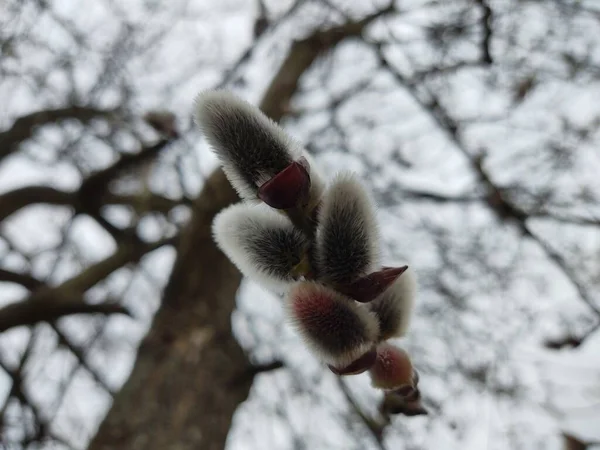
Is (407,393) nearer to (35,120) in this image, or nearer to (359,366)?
(359,366)

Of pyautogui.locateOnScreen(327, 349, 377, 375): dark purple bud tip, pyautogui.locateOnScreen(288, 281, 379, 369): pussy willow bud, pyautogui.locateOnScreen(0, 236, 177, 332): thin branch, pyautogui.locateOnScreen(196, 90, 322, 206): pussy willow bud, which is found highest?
pyautogui.locateOnScreen(196, 90, 322, 206): pussy willow bud

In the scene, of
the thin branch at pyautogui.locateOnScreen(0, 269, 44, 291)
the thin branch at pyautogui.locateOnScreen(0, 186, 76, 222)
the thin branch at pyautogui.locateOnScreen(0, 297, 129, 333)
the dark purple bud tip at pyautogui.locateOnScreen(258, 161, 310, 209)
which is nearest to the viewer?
the dark purple bud tip at pyautogui.locateOnScreen(258, 161, 310, 209)

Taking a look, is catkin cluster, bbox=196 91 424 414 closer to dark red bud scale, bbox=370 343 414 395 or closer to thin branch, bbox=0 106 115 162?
dark red bud scale, bbox=370 343 414 395

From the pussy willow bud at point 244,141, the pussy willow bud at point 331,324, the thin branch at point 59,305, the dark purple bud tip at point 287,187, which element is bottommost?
the thin branch at point 59,305

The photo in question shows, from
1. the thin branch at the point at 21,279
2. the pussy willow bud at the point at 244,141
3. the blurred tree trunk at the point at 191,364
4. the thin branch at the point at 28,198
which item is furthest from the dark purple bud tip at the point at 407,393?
the thin branch at the point at 28,198

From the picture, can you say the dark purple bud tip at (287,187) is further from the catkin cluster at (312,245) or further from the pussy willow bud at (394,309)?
the pussy willow bud at (394,309)

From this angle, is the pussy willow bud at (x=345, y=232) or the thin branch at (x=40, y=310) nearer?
the pussy willow bud at (x=345, y=232)

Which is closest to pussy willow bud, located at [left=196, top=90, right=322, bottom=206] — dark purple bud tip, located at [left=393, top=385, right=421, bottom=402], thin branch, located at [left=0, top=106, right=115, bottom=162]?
dark purple bud tip, located at [left=393, top=385, right=421, bottom=402]
